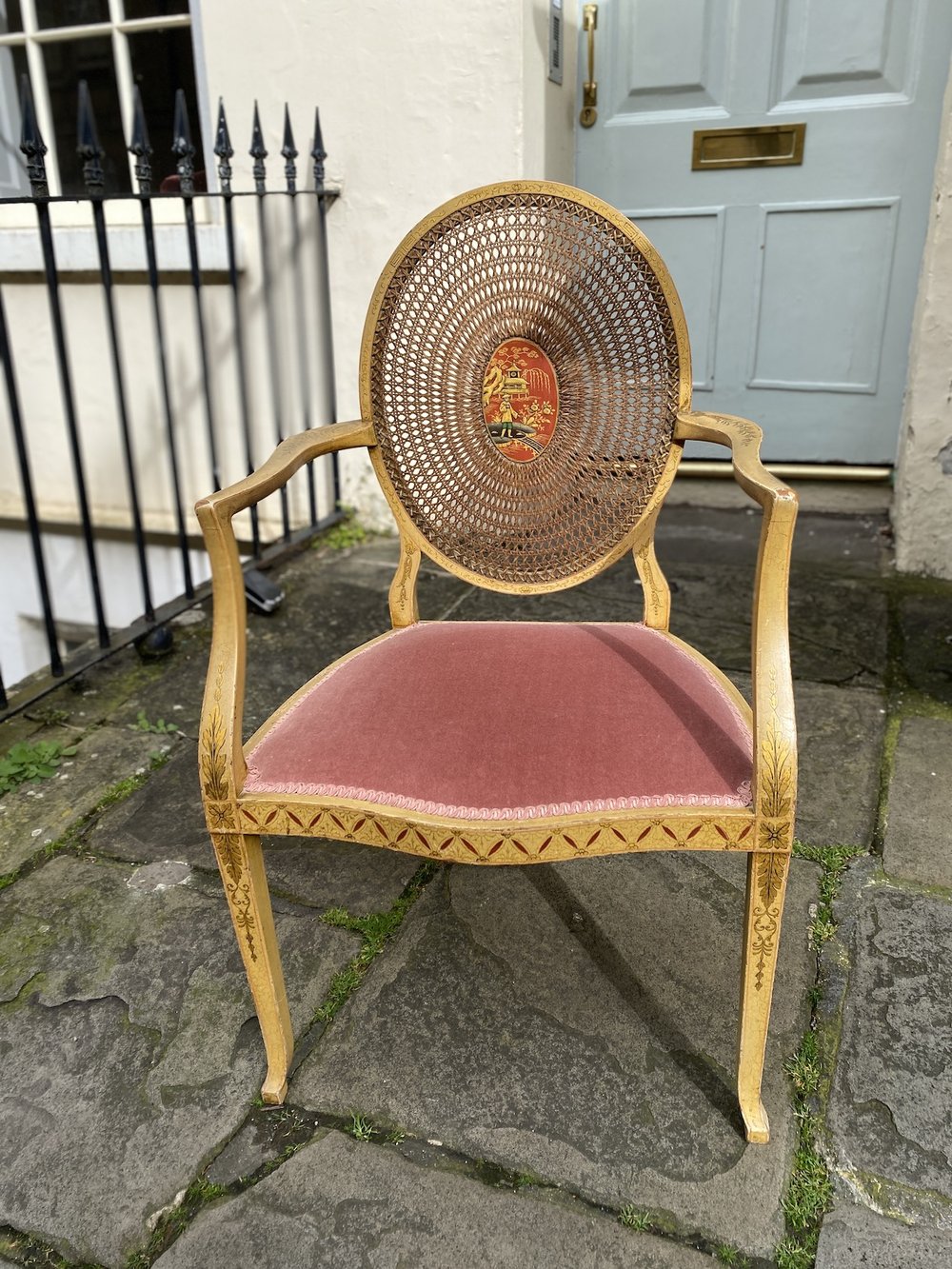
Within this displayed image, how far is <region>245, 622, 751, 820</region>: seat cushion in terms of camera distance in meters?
1.04

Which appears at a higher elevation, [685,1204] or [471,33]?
[471,33]

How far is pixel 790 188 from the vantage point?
311 centimetres

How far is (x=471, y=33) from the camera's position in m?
2.72

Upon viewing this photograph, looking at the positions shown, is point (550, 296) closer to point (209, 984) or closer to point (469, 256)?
point (469, 256)

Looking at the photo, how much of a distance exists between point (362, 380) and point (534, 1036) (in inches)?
39.7

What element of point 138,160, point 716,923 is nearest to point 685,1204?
point 716,923

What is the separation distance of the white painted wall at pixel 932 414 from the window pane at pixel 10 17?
10.2 feet

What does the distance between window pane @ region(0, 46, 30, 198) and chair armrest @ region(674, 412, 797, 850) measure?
10.8ft

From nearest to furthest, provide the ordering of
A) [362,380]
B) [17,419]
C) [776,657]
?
[776,657], [362,380], [17,419]

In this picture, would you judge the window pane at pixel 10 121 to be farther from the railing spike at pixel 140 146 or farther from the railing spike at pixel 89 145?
the railing spike at pixel 89 145

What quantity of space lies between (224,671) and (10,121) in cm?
345

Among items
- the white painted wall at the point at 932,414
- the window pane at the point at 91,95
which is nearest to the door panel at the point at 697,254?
the white painted wall at the point at 932,414

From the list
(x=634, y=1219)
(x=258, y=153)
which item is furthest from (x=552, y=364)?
(x=258, y=153)

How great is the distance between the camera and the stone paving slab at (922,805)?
160 centimetres
